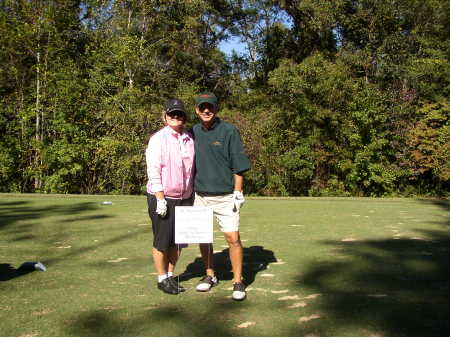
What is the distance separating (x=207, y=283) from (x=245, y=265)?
125 cm

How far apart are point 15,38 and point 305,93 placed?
13.5 m

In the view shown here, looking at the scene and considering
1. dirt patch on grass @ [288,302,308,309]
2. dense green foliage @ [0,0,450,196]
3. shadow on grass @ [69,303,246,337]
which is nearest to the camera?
shadow on grass @ [69,303,246,337]

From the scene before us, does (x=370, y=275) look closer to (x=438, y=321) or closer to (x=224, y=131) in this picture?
(x=438, y=321)

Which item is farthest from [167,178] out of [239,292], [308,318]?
[308,318]

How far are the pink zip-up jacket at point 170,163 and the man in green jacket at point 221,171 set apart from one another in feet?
0.34

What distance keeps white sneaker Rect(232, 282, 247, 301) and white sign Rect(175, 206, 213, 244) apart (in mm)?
594

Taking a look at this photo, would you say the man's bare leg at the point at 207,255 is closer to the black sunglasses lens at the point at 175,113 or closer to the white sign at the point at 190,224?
the white sign at the point at 190,224

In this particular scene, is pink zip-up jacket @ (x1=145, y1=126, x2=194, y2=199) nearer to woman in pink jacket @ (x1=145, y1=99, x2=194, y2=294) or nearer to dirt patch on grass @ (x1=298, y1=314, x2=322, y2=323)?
woman in pink jacket @ (x1=145, y1=99, x2=194, y2=294)

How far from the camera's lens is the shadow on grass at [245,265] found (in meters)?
5.52

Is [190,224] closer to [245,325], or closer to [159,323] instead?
[159,323]

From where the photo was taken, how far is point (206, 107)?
482cm

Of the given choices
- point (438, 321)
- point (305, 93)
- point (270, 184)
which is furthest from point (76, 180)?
point (438, 321)

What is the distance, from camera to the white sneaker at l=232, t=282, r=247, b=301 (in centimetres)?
443

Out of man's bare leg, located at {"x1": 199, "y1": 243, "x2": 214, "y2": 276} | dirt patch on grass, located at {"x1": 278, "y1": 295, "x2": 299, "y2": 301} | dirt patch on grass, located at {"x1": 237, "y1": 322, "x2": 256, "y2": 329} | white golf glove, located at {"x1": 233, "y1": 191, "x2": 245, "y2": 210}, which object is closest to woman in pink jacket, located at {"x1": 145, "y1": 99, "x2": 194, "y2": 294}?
man's bare leg, located at {"x1": 199, "y1": 243, "x2": 214, "y2": 276}
